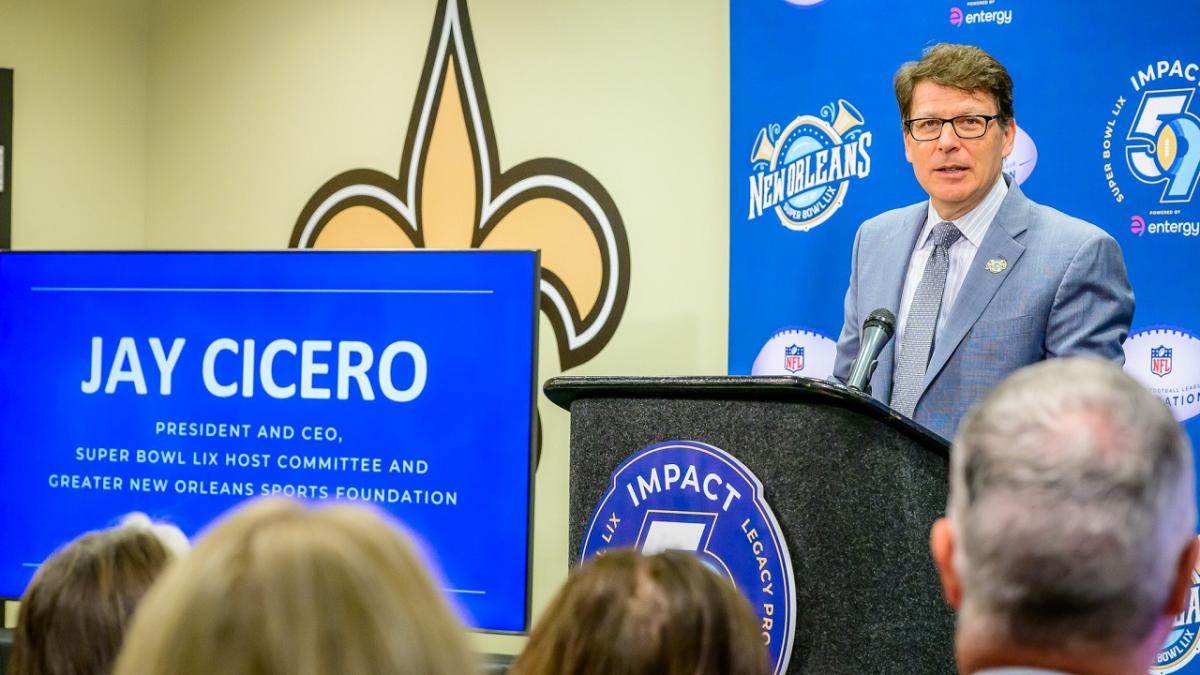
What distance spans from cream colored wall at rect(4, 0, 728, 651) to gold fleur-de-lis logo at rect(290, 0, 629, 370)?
5 centimetres

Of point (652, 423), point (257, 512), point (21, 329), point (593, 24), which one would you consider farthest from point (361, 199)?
point (257, 512)

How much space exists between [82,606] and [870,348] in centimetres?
133

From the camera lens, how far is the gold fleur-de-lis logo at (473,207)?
435 cm

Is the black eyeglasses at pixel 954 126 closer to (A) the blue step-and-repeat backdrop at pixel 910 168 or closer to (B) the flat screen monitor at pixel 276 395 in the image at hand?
(A) the blue step-and-repeat backdrop at pixel 910 168

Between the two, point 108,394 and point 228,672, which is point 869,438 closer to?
point 228,672

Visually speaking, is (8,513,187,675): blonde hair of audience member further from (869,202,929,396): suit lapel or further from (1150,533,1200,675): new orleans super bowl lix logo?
(1150,533,1200,675): new orleans super bowl lix logo

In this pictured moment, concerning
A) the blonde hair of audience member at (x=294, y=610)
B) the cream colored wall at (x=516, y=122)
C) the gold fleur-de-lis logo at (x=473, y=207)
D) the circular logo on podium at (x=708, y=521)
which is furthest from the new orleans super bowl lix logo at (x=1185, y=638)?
the blonde hair of audience member at (x=294, y=610)

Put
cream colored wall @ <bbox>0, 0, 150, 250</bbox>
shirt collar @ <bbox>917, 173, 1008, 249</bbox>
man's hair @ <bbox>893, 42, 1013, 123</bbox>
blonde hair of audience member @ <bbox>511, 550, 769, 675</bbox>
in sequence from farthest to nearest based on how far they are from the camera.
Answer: cream colored wall @ <bbox>0, 0, 150, 250</bbox> < man's hair @ <bbox>893, 42, 1013, 123</bbox> < shirt collar @ <bbox>917, 173, 1008, 249</bbox> < blonde hair of audience member @ <bbox>511, 550, 769, 675</bbox>

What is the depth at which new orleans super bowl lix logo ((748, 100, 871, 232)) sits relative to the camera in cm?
377

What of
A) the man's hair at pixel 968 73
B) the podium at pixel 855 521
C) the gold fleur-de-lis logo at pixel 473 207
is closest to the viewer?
the podium at pixel 855 521

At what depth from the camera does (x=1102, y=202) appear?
3412mm

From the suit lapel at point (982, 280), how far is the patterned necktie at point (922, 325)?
0.08ft

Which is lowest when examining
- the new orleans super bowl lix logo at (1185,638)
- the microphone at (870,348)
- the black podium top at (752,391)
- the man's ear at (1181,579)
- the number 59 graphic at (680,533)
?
the new orleans super bowl lix logo at (1185,638)

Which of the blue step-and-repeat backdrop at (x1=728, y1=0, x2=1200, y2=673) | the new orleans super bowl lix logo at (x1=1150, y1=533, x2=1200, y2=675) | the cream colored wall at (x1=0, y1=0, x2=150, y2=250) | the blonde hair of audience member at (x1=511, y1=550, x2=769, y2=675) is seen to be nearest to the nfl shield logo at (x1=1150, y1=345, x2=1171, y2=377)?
the blue step-and-repeat backdrop at (x1=728, y1=0, x2=1200, y2=673)
